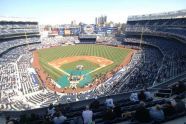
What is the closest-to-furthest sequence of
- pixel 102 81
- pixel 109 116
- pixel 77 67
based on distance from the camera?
pixel 109 116 → pixel 102 81 → pixel 77 67

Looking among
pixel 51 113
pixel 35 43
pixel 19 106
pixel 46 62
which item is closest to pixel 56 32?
pixel 35 43

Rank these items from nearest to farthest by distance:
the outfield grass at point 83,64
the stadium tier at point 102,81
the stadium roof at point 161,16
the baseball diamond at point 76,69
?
the stadium tier at point 102,81
the baseball diamond at point 76,69
the outfield grass at point 83,64
the stadium roof at point 161,16

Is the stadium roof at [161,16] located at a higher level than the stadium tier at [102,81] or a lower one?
higher

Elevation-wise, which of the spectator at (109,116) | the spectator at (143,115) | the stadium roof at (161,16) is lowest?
the spectator at (109,116)

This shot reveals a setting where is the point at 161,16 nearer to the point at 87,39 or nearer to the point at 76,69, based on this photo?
the point at 87,39

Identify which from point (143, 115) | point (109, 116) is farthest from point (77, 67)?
point (143, 115)

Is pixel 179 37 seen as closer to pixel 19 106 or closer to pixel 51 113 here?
pixel 19 106

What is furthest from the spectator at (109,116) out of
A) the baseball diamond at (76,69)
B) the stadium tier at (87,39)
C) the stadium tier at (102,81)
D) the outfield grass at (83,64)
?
the stadium tier at (87,39)

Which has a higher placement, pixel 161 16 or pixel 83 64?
pixel 161 16

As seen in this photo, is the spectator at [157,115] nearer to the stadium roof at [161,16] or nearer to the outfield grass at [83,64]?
the outfield grass at [83,64]
